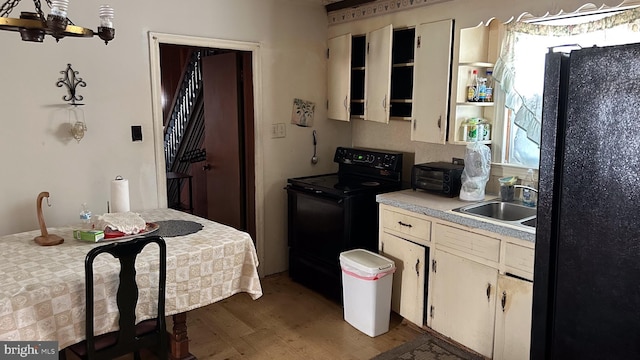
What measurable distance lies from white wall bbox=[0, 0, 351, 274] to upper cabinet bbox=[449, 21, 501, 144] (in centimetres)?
140

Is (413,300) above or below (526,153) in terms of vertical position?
below

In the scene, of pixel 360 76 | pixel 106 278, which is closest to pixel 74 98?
pixel 106 278

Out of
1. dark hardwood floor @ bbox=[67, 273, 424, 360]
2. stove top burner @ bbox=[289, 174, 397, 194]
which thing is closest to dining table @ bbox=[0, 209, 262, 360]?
dark hardwood floor @ bbox=[67, 273, 424, 360]

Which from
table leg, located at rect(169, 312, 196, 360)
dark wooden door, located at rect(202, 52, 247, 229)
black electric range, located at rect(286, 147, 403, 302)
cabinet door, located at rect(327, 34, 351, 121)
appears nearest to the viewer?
table leg, located at rect(169, 312, 196, 360)

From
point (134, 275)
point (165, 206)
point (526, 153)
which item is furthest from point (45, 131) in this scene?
point (526, 153)

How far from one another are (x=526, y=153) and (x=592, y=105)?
7.47 ft

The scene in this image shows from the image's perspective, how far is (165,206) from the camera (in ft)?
10.9

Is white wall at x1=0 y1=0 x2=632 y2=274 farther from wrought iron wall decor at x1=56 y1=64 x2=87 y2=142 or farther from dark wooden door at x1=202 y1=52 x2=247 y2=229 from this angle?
dark wooden door at x1=202 y1=52 x2=247 y2=229

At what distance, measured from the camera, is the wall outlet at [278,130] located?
385 cm

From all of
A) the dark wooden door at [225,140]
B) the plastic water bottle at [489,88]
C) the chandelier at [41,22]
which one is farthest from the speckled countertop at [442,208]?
the chandelier at [41,22]

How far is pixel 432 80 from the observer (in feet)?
10.4

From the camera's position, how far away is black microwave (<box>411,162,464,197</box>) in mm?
3082

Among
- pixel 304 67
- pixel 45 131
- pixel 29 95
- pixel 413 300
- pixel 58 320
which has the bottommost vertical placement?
pixel 413 300

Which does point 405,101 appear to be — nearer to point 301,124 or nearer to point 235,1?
point 301,124
